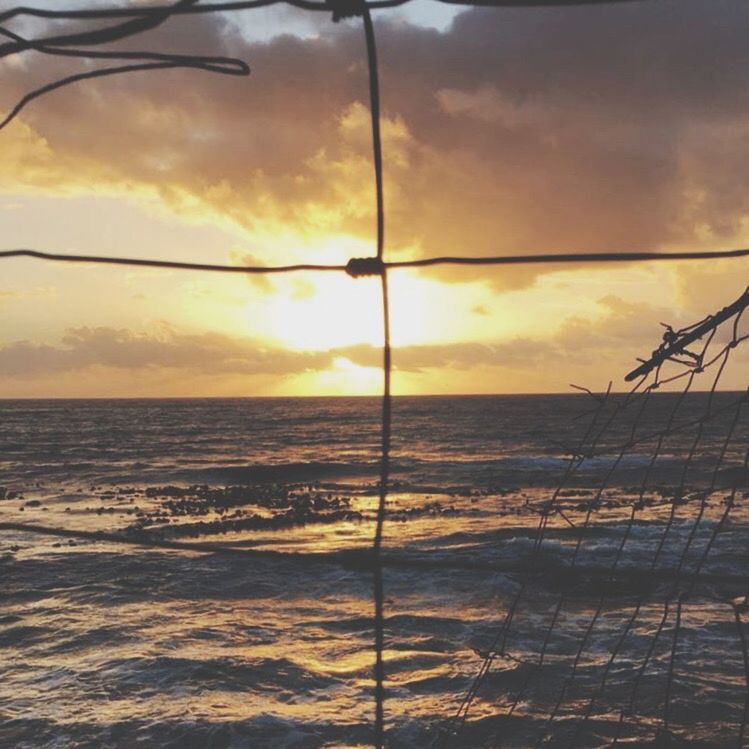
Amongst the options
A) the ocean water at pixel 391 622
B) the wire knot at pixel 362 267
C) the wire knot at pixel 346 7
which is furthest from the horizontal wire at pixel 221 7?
the ocean water at pixel 391 622

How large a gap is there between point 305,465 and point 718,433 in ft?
119

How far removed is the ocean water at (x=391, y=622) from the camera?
6.66 m

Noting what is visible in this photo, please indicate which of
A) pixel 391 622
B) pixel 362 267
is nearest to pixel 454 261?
pixel 362 267

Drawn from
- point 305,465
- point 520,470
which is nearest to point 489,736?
point 520,470

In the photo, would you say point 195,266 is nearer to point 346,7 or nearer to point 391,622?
point 346,7

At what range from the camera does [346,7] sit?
131cm

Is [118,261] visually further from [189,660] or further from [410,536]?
[410,536]

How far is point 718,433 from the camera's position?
63094 mm

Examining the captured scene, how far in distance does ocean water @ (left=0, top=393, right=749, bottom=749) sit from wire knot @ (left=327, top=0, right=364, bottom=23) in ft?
3.19

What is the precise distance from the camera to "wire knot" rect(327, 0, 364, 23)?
4.28 ft

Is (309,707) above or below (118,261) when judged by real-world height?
below

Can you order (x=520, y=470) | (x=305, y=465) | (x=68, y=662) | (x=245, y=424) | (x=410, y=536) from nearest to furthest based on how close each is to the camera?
1. (x=68, y=662)
2. (x=410, y=536)
3. (x=520, y=470)
4. (x=305, y=465)
5. (x=245, y=424)

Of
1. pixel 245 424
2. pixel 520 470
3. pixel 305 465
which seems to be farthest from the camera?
pixel 245 424

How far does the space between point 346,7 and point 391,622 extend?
11120mm
